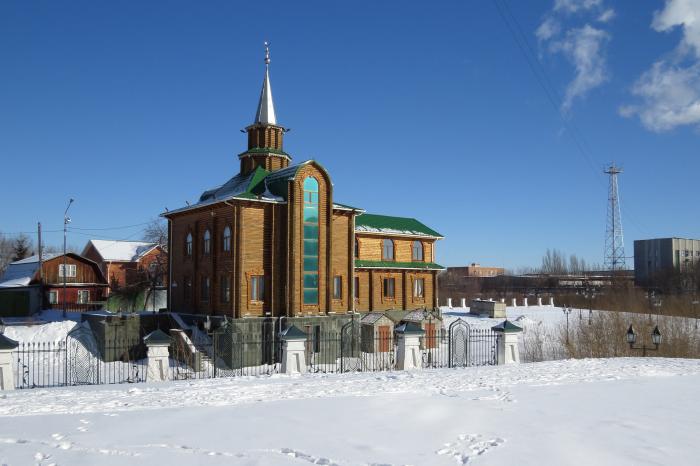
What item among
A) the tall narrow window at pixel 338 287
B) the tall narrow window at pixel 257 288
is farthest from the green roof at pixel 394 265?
the tall narrow window at pixel 257 288

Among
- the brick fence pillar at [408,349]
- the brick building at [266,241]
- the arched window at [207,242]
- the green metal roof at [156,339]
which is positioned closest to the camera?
the green metal roof at [156,339]

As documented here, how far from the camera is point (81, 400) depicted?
11.7m

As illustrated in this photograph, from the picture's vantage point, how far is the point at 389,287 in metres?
35.6

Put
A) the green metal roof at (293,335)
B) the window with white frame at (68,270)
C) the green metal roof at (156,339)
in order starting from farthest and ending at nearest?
the window with white frame at (68,270) < the green metal roof at (293,335) < the green metal roof at (156,339)

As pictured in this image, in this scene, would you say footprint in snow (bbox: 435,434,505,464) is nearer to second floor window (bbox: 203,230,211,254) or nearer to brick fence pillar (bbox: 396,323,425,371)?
brick fence pillar (bbox: 396,323,425,371)

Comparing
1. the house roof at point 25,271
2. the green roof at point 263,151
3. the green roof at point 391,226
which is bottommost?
the house roof at point 25,271

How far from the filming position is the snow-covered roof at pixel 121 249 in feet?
161

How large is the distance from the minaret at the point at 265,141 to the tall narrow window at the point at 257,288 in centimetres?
664

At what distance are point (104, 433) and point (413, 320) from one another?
26172 mm

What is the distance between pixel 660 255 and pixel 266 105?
7184 cm

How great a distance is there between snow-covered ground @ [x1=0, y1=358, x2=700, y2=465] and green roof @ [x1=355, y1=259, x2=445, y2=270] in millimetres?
18860

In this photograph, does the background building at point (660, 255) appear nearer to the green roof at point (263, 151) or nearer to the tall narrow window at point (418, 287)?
the tall narrow window at point (418, 287)

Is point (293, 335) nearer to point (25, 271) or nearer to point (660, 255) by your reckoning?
point (25, 271)

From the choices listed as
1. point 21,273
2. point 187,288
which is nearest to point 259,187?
point 187,288
